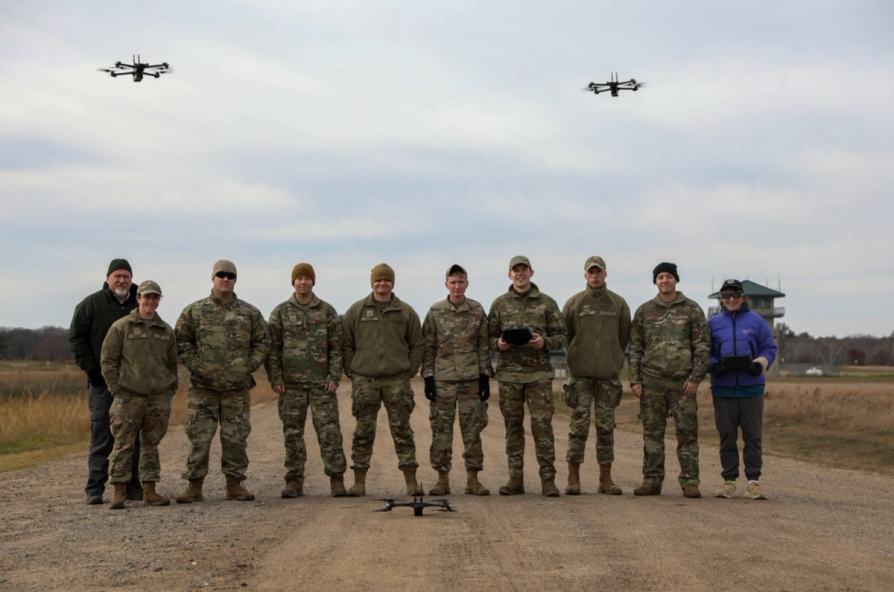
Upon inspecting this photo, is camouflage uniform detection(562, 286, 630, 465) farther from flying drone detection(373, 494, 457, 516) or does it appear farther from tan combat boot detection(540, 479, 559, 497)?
flying drone detection(373, 494, 457, 516)

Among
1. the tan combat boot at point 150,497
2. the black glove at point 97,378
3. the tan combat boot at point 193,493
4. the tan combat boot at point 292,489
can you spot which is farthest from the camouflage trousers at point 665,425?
the black glove at point 97,378

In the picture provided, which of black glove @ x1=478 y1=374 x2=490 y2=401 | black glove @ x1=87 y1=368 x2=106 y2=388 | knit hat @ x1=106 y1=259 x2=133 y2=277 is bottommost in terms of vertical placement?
black glove @ x1=478 y1=374 x2=490 y2=401

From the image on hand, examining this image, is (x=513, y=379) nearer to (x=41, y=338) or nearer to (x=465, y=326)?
(x=465, y=326)

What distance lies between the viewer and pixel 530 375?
407 inches

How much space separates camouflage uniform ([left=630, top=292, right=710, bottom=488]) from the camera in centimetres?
1024

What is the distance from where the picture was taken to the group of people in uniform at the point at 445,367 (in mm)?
9836

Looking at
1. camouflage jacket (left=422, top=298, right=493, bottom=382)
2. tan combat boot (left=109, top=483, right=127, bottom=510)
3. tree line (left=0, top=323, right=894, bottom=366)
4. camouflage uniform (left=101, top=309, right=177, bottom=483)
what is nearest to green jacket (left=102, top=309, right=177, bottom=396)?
camouflage uniform (left=101, top=309, right=177, bottom=483)

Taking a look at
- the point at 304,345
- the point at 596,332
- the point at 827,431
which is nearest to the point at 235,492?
the point at 304,345

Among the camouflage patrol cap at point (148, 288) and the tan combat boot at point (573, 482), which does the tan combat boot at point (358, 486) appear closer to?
the tan combat boot at point (573, 482)

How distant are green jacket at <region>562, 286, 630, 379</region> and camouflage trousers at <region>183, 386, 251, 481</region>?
366 centimetres

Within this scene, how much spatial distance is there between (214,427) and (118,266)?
6.56ft

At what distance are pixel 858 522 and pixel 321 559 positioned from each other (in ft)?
16.7

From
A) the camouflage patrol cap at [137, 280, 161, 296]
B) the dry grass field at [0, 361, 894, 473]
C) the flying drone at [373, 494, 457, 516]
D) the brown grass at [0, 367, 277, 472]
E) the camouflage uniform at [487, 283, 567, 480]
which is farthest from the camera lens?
the dry grass field at [0, 361, 894, 473]

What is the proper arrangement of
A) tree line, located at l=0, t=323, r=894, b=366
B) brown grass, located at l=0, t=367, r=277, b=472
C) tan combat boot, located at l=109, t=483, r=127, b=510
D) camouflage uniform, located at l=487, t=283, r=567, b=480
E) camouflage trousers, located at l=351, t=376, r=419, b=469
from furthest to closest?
tree line, located at l=0, t=323, r=894, b=366
brown grass, located at l=0, t=367, r=277, b=472
camouflage uniform, located at l=487, t=283, r=567, b=480
camouflage trousers, located at l=351, t=376, r=419, b=469
tan combat boot, located at l=109, t=483, r=127, b=510
